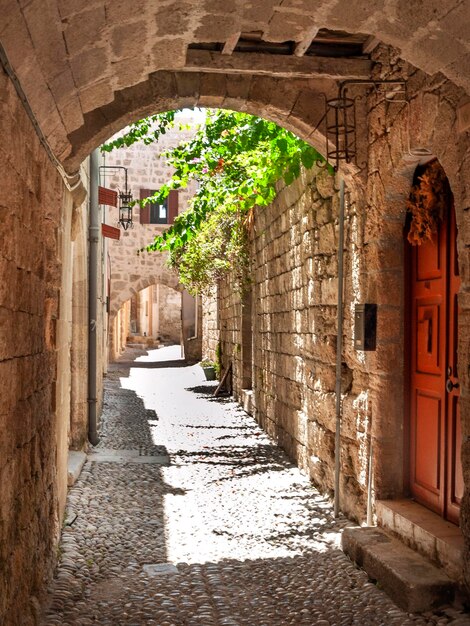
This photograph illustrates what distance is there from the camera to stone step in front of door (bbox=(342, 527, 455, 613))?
140 inches

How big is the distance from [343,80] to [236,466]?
3893 mm

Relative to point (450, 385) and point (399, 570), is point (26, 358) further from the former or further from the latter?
point (450, 385)

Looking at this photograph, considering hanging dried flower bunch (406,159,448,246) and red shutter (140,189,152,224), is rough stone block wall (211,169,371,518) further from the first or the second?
red shutter (140,189,152,224)

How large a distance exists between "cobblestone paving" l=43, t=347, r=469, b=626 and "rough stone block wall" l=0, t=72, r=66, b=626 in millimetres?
363

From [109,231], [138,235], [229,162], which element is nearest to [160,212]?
[138,235]

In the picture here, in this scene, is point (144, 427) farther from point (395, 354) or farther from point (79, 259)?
point (395, 354)

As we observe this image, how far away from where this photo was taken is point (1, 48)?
7.52ft

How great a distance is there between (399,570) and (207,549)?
55.7 inches

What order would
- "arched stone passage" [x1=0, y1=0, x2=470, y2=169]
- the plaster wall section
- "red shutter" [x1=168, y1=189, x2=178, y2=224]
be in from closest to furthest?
"arched stone passage" [x1=0, y1=0, x2=470, y2=169] → the plaster wall section → "red shutter" [x1=168, y1=189, x2=178, y2=224]

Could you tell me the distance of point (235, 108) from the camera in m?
5.25

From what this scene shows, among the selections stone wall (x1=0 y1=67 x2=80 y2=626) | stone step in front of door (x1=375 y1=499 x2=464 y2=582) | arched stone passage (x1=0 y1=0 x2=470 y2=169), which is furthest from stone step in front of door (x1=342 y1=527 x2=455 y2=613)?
arched stone passage (x1=0 y1=0 x2=470 y2=169)

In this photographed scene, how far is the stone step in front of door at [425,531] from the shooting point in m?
3.67

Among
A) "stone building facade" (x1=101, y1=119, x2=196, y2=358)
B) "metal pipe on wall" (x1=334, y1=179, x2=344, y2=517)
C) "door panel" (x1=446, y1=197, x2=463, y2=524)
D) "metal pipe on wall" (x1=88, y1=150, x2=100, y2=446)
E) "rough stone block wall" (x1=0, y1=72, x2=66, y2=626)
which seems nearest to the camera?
"rough stone block wall" (x1=0, y1=72, x2=66, y2=626)

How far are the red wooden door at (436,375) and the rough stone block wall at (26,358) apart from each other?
214cm
